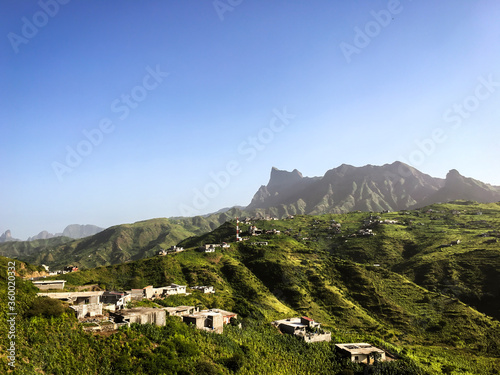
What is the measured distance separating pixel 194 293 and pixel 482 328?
201 ft

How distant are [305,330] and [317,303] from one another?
32581mm

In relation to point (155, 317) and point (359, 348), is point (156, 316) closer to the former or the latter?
point (155, 317)

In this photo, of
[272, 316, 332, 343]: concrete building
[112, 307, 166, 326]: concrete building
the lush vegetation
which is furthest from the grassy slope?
[112, 307, 166, 326]: concrete building

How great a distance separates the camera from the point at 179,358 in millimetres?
26016

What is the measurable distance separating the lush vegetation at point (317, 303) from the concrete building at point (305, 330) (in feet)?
5.34

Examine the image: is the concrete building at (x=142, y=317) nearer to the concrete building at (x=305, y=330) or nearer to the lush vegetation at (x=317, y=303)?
the lush vegetation at (x=317, y=303)

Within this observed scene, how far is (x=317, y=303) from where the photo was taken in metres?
77.1

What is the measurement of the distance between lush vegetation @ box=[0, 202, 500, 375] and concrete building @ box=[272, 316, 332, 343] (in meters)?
1.63

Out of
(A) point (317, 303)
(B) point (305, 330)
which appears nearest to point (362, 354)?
(B) point (305, 330)

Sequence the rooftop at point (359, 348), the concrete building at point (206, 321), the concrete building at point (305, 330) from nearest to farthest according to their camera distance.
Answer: the concrete building at point (206, 321)
the rooftop at point (359, 348)
the concrete building at point (305, 330)

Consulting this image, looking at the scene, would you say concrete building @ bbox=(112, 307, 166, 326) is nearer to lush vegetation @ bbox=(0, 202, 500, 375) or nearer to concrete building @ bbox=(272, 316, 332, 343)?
lush vegetation @ bbox=(0, 202, 500, 375)

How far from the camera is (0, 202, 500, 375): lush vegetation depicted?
24255 mm

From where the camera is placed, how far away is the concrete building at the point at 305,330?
144 ft

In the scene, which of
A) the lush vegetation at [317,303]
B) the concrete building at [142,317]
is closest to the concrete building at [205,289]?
the lush vegetation at [317,303]
